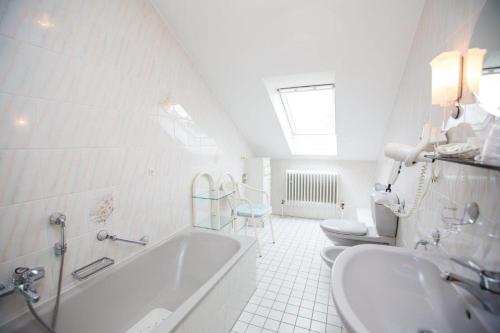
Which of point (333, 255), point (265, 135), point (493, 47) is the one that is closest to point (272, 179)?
point (265, 135)

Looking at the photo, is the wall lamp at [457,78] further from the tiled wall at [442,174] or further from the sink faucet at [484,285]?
the sink faucet at [484,285]

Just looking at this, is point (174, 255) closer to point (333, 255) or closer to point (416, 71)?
point (333, 255)

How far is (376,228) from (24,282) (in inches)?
92.1

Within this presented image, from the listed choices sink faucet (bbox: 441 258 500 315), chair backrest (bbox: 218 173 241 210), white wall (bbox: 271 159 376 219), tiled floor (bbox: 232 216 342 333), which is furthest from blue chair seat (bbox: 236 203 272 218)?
sink faucet (bbox: 441 258 500 315)

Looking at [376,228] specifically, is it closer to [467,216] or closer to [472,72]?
[467,216]

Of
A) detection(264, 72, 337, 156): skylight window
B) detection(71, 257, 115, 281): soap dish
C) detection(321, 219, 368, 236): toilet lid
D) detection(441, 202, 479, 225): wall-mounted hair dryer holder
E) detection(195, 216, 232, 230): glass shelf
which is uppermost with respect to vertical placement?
detection(264, 72, 337, 156): skylight window

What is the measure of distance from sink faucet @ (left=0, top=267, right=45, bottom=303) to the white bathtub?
177 millimetres

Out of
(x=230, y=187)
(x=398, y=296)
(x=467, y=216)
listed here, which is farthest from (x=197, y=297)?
(x=230, y=187)

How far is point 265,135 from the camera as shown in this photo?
10.8ft

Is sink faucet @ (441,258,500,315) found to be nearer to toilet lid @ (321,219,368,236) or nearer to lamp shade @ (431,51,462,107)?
lamp shade @ (431,51,462,107)

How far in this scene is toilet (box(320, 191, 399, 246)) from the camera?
1724mm

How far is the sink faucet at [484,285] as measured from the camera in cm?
53

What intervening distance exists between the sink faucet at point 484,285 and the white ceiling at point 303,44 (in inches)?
67.4

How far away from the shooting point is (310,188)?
367 centimetres
